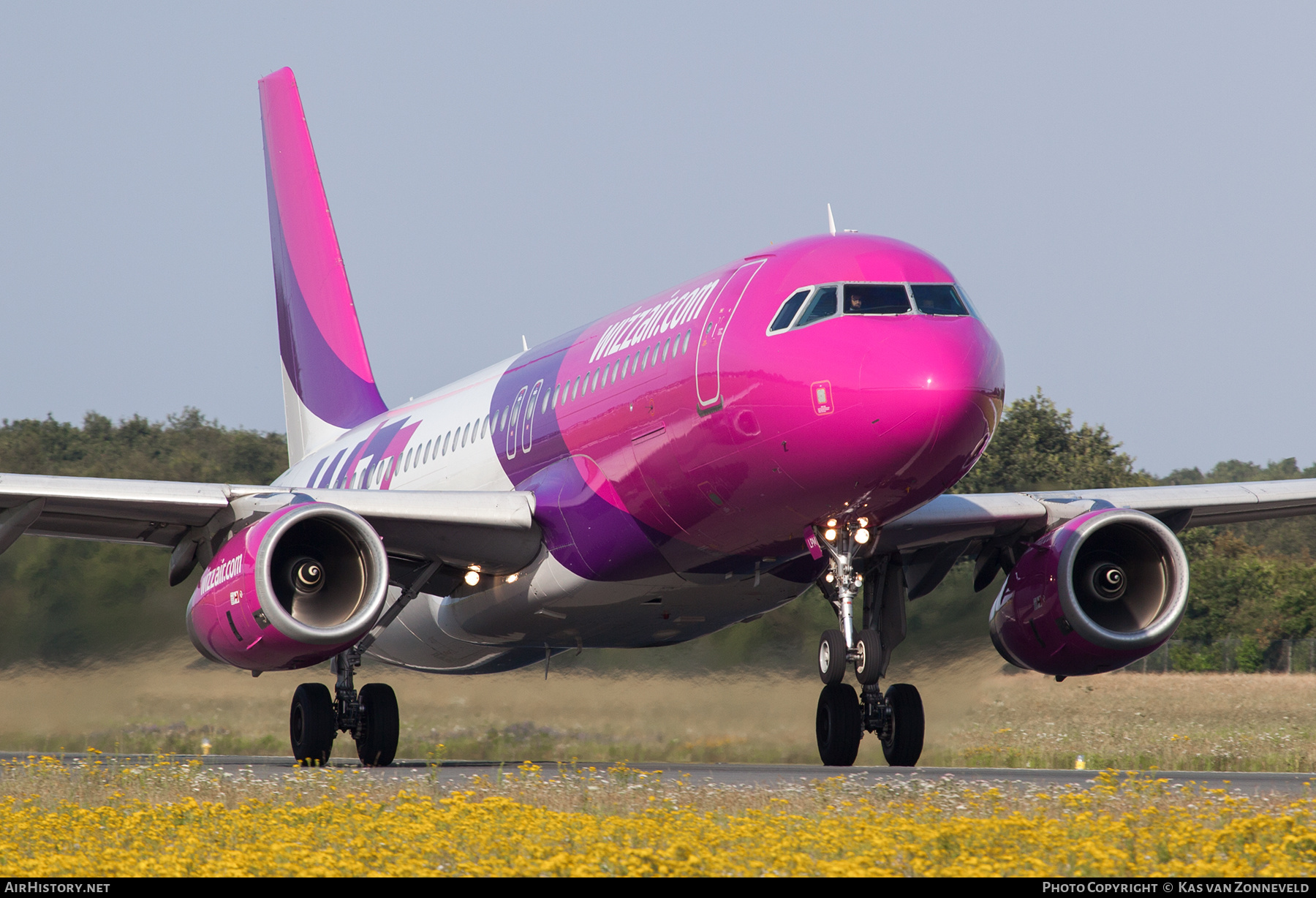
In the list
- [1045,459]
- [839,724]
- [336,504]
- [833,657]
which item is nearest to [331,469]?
[336,504]

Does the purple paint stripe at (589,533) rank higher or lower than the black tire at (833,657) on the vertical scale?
higher

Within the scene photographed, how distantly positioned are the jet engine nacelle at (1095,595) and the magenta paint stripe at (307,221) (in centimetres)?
1272

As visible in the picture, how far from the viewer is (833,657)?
14297 millimetres

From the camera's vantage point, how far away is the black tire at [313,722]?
59.3 ft

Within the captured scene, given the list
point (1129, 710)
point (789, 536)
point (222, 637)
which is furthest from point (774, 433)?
point (1129, 710)

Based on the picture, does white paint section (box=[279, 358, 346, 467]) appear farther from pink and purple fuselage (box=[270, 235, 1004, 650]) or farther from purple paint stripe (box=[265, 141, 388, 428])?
pink and purple fuselage (box=[270, 235, 1004, 650])

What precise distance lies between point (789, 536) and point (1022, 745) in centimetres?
793

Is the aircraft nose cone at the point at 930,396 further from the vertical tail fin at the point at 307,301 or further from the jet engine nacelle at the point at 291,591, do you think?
the vertical tail fin at the point at 307,301

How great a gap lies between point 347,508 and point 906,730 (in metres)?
6.41

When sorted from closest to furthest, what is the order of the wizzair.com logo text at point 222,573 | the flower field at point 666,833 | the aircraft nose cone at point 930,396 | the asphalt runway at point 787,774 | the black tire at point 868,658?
the flower field at point 666,833, the aircraft nose cone at point 930,396, the asphalt runway at point 787,774, the black tire at point 868,658, the wizzair.com logo text at point 222,573

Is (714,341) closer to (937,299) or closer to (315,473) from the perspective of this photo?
(937,299)

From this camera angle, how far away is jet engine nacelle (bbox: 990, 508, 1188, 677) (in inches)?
659

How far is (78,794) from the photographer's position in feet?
39.7

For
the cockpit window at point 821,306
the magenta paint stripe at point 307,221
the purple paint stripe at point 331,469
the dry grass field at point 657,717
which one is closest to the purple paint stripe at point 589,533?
the cockpit window at point 821,306
